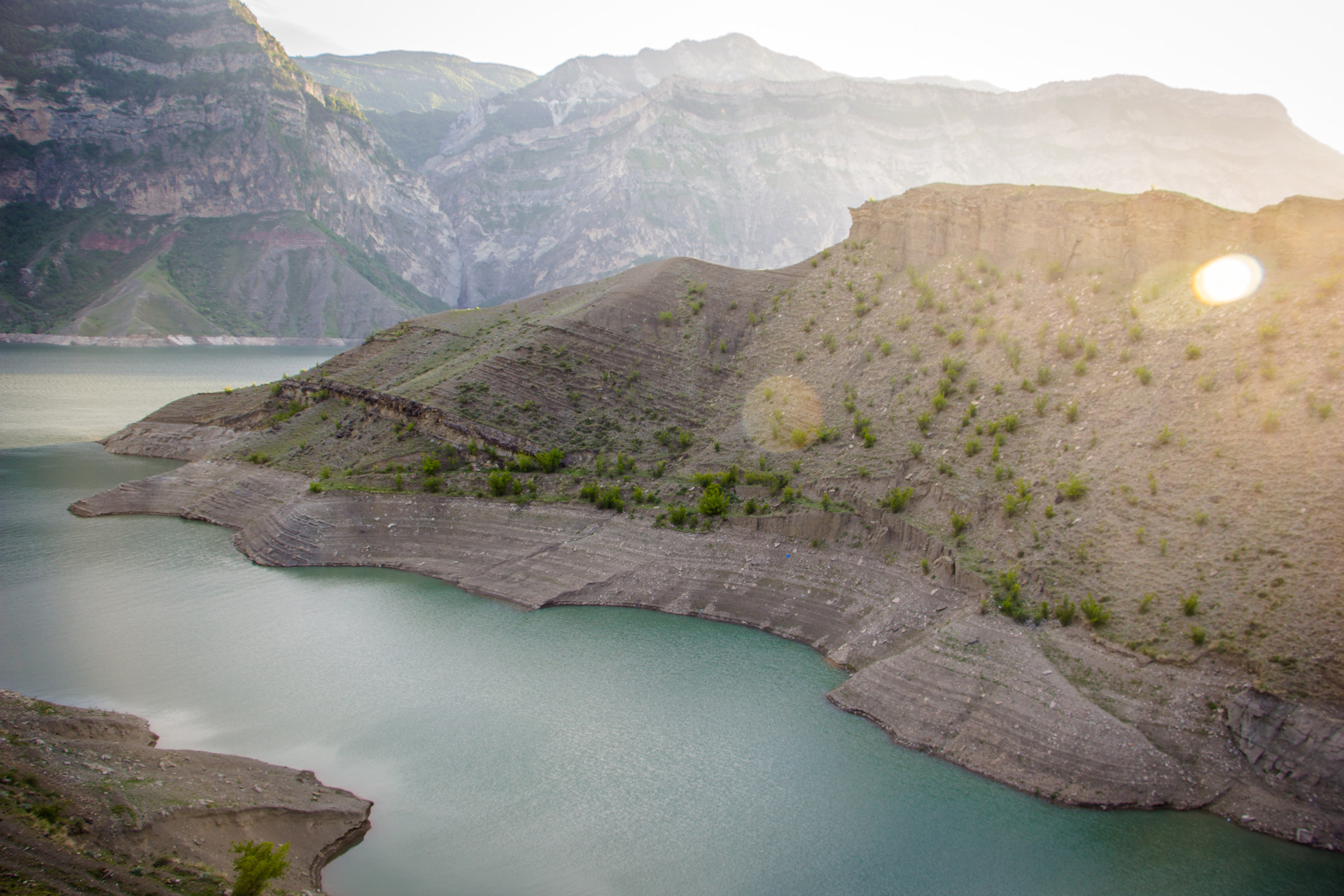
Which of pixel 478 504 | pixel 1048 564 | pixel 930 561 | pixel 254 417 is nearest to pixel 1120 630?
pixel 1048 564

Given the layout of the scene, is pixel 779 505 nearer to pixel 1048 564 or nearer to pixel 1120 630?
pixel 1048 564

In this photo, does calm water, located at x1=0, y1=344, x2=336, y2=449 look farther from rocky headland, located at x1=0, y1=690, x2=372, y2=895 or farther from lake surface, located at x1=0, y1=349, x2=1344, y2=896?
rocky headland, located at x1=0, y1=690, x2=372, y2=895

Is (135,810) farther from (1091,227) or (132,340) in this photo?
(132,340)

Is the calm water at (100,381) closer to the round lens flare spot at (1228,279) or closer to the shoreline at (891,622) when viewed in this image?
the shoreline at (891,622)

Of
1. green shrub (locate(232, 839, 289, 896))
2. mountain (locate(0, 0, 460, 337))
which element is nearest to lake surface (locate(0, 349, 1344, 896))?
green shrub (locate(232, 839, 289, 896))

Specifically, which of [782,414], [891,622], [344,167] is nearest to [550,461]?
[782,414]
